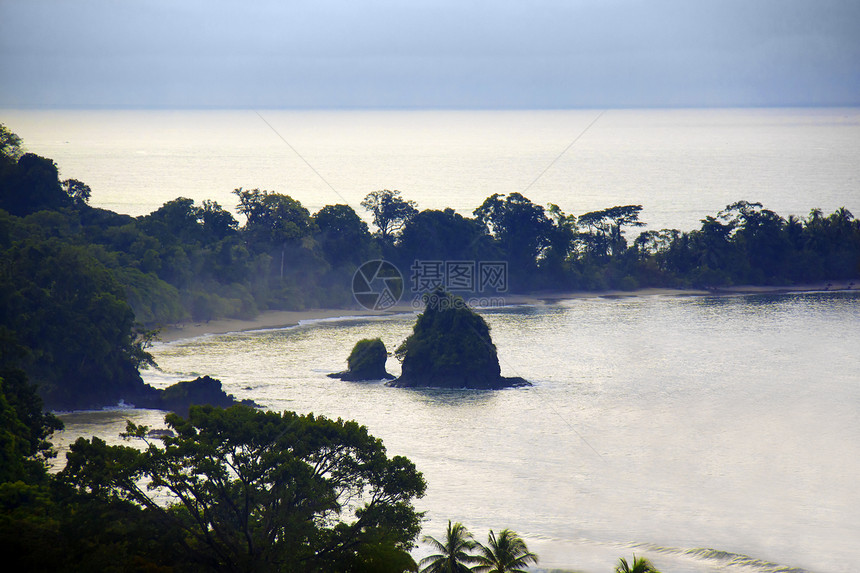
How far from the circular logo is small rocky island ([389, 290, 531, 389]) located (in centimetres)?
1756

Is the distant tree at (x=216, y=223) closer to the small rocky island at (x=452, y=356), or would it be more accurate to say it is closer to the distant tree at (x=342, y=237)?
the distant tree at (x=342, y=237)

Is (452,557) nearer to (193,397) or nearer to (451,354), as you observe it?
(193,397)

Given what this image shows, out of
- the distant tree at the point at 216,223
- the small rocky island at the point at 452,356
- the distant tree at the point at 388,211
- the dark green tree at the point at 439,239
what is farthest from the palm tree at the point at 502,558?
the distant tree at the point at 388,211

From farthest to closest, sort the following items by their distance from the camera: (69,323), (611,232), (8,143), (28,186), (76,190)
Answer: (611,232)
(8,143)
(76,190)
(28,186)
(69,323)

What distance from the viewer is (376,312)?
56094mm

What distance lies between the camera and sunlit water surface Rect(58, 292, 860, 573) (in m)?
24.5

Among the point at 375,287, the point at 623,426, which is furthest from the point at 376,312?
the point at 623,426

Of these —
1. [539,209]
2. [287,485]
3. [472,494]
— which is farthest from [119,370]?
[539,209]

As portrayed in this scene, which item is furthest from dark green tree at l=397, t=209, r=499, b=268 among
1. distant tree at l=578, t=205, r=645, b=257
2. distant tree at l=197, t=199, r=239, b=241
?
distant tree at l=197, t=199, r=239, b=241

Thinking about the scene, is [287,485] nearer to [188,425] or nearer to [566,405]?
[188,425]

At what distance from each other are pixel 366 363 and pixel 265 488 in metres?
21.3

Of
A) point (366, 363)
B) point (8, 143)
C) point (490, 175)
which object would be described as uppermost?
point (490, 175)

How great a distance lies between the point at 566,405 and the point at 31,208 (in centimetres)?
3517

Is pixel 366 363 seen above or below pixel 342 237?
below
